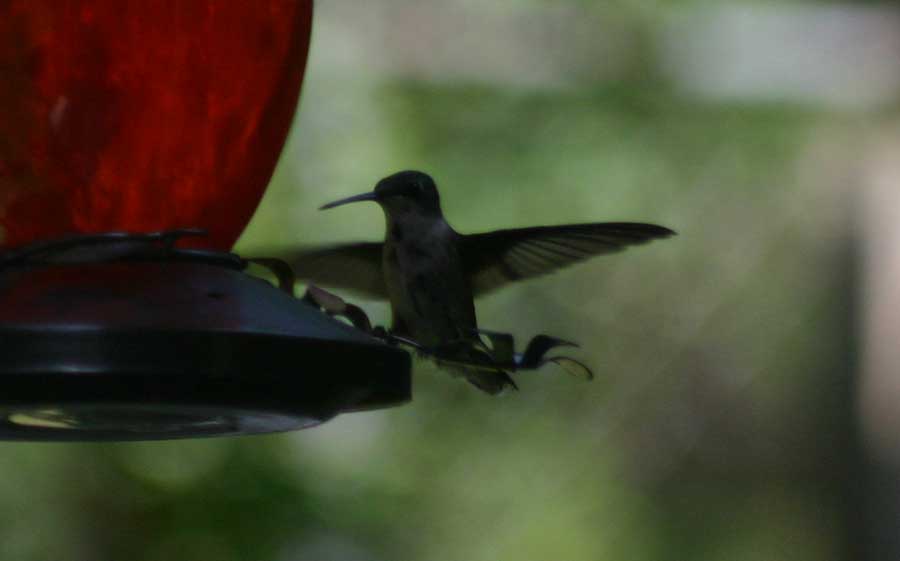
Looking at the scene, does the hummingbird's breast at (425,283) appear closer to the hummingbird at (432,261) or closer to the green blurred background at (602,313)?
the hummingbird at (432,261)

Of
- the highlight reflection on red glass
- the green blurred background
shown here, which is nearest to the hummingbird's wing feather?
the highlight reflection on red glass

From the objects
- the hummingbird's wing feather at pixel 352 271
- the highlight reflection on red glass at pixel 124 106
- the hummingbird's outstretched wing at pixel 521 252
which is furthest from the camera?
the hummingbird's wing feather at pixel 352 271

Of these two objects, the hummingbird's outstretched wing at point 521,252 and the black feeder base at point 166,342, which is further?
the hummingbird's outstretched wing at point 521,252

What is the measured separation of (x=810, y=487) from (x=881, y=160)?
1.44m

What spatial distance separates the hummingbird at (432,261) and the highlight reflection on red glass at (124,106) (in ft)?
2.11

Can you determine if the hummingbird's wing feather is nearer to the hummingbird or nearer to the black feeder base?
the hummingbird

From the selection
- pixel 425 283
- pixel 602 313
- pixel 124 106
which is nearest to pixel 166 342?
pixel 124 106

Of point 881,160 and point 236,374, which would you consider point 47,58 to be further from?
point 881,160

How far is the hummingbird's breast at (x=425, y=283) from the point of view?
8.39 ft

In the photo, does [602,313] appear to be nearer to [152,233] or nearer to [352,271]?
[352,271]

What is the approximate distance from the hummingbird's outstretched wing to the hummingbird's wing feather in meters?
0.18

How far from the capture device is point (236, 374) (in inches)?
56.7

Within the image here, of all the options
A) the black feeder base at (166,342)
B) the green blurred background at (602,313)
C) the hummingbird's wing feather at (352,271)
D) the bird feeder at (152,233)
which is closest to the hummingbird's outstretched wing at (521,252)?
the hummingbird's wing feather at (352,271)

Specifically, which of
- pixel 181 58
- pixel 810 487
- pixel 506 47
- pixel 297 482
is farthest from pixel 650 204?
pixel 181 58
